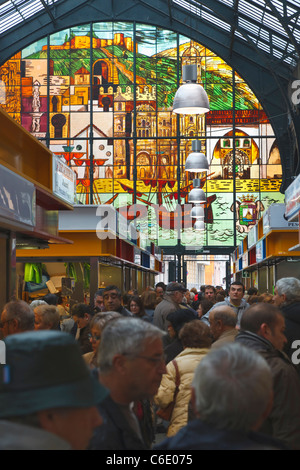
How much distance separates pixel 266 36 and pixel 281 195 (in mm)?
7731

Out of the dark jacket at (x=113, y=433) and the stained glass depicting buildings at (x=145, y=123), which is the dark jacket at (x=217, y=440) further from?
the stained glass depicting buildings at (x=145, y=123)

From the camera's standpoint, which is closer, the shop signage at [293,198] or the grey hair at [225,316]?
the grey hair at [225,316]

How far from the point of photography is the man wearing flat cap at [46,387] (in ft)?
6.41

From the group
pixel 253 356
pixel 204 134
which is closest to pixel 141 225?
pixel 204 134

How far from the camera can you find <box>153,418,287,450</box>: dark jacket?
2211mm

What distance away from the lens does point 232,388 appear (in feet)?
7.67

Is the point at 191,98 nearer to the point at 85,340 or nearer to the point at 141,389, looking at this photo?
the point at 85,340

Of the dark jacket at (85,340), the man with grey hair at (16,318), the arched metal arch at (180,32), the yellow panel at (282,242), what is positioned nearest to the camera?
the man with grey hair at (16,318)

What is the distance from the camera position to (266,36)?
30.0 meters

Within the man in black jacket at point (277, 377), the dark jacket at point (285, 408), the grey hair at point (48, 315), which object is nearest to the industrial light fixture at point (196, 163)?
the grey hair at point (48, 315)

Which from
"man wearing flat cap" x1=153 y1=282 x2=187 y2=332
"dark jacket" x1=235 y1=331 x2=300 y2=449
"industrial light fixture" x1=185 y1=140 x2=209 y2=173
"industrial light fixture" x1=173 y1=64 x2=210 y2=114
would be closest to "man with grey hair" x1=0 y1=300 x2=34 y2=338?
"dark jacket" x1=235 y1=331 x2=300 y2=449

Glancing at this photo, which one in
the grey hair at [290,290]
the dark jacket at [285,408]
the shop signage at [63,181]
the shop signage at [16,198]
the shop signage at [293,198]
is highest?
the shop signage at [63,181]

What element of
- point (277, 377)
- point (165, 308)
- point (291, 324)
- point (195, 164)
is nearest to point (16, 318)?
A: point (291, 324)

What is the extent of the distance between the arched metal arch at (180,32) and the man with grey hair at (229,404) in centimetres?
2986
